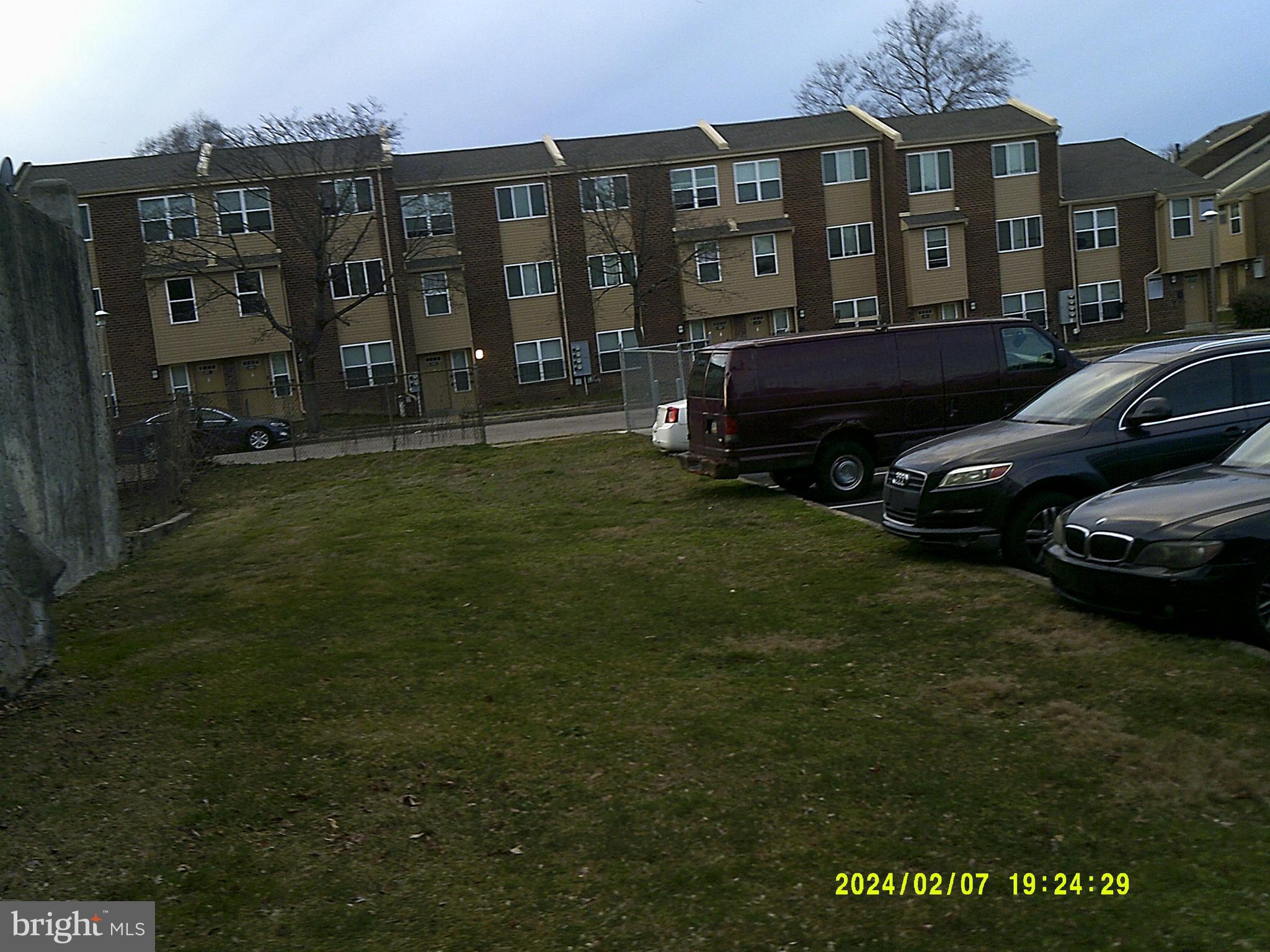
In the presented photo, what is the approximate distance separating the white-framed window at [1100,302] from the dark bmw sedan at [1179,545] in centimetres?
4442

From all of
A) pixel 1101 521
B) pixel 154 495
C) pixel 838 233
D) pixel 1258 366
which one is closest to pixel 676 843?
pixel 1101 521

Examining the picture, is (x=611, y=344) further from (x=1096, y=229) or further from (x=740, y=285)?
(x=1096, y=229)

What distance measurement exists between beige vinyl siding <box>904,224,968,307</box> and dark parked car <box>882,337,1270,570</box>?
3889 centimetres

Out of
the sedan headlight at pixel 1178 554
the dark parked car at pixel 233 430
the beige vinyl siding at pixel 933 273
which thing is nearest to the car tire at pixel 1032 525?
the sedan headlight at pixel 1178 554

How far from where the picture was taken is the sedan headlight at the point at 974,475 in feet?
31.5

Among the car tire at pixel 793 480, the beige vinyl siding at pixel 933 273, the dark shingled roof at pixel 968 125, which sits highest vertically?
the dark shingled roof at pixel 968 125

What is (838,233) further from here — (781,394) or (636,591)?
(636,591)

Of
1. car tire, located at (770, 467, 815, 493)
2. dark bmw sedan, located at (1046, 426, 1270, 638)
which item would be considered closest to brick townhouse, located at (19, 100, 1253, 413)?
car tire, located at (770, 467, 815, 493)

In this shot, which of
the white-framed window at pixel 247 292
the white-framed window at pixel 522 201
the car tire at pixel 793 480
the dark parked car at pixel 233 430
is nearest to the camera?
the car tire at pixel 793 480

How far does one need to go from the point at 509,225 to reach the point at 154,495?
3102cm

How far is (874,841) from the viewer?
4883 mm

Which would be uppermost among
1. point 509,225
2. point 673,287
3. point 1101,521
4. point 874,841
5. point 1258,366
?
point 509,225

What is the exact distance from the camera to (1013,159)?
4884cm

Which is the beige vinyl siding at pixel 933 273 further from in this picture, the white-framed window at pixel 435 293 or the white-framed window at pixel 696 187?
the white-framed window at pixel 435 293
